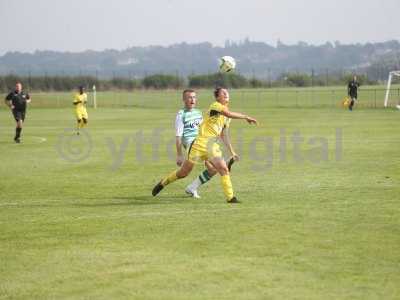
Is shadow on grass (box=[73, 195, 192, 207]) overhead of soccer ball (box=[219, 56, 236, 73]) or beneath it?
beneath

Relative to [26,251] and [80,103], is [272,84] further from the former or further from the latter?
[26,251]

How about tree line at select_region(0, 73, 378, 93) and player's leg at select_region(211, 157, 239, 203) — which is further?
tree line at select_region(0, 73, 378, 93)

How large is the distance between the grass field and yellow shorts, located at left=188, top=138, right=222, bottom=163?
0.81m

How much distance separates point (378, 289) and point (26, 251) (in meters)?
4.37

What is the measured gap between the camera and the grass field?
26.0 feet

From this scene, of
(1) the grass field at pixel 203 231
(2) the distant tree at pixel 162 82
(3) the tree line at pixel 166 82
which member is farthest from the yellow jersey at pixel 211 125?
(2) the distant tree at pixel 162 82

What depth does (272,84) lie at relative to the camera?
334 feet

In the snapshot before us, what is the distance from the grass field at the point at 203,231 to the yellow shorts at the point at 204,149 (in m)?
0.81

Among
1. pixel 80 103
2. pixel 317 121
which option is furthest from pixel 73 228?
pixel 317 121

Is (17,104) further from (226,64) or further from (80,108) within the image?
(226,64)

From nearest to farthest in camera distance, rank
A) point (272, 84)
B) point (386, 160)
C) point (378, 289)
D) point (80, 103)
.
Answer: point (378, 289) < point (386, 160) < point (80, 103) < point (272, 84)

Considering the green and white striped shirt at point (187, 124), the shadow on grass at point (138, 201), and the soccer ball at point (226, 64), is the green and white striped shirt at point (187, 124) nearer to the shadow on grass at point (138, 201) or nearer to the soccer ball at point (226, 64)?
the shadow on grass at point (138, 201)

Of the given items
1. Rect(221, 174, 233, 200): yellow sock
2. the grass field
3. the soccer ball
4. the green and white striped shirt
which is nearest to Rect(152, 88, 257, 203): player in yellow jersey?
Rect(221, 174, 233, 200): yellow sock

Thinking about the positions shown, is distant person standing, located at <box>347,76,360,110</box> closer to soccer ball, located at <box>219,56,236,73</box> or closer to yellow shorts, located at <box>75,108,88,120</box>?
yellow shorts, located at <box>75,108,88,120</box>
